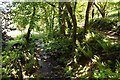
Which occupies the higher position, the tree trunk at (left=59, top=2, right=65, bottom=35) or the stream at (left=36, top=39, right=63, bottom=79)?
the tree trunk at (left=59, top=2, right=65, bottom=35)

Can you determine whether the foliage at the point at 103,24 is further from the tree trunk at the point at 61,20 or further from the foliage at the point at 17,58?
the foliage at the point at 17,58

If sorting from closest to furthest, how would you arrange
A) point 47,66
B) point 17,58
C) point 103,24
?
point 17,58 < point 47,66 < point 103,24

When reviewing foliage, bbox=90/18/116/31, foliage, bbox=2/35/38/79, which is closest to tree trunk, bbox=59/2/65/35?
foliage, bbox=90/18/116/31

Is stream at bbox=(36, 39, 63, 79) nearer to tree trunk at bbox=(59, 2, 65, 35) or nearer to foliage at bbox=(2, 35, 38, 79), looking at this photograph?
foliage at bbox=(2, 35, 38, 79)

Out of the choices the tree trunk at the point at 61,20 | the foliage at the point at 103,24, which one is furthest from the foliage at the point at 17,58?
the foliage at the point at 103,24

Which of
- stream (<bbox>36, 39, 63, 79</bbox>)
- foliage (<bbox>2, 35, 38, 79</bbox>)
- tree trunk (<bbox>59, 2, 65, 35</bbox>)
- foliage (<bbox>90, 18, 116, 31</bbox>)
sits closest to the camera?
foliage (<bbox>2, 35, 38, 79</bbox>)

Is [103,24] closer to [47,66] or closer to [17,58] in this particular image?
[47,66]

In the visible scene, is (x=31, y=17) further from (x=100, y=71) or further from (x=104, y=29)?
(x=104, y=29)

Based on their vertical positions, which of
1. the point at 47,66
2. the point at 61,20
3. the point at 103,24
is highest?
the point at 61,20

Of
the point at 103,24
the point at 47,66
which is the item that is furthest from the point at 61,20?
the point at 47,66

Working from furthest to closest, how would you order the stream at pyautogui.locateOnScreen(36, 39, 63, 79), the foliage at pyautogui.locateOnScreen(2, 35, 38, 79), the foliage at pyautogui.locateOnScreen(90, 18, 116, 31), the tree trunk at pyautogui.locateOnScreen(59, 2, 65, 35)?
the foliage at pyautogui.locateOnScreen(90, 18, 116, 31), the tree trunk at pyautogui.locateOnScreen(59, 2, 65, 35), the stream at pyautogui.locateOnScreen(36, 39, 63, 79), the foliage at pyautogui.locateOnScreen(2, 35, 38, 79)

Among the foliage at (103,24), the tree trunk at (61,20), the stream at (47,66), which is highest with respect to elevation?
the tree trunk at (61,20)

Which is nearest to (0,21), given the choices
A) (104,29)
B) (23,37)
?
(23,37)

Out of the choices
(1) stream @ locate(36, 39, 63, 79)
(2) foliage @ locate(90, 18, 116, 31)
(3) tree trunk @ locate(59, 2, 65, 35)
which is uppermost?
(3) tree trunk @ locate(59, 2, 65, 35)
